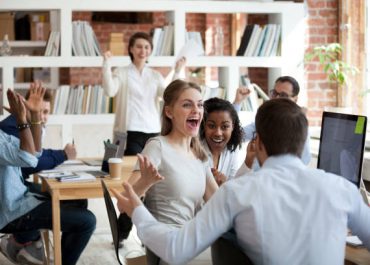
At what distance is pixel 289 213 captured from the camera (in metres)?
2.05

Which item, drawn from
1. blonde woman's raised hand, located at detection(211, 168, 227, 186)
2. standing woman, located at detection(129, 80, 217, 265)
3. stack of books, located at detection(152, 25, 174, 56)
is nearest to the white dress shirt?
standing woman, located at detection(129, 80, 217, 265)

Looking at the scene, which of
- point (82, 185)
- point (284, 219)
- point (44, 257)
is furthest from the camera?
point (44, 257)

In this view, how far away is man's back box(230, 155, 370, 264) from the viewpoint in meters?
2.04

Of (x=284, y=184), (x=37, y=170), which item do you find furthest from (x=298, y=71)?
(x=284, y=184)

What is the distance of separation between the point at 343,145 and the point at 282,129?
1.25 meters

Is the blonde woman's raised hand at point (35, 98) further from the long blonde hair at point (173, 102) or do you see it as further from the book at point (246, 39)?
the book at point (246, 39)

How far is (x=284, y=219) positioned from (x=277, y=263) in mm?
130

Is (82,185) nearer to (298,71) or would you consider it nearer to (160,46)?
(160,46)

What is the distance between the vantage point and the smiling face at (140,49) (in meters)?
5.71

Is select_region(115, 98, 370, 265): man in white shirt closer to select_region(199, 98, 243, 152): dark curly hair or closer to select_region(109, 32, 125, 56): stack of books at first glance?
select_region(199, 98, 243, 152): dark curly hair

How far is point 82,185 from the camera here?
423cm

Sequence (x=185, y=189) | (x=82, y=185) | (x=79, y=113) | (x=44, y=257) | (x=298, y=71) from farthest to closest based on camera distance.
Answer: (x=298, y=71), (x=79, y=113), (x=44, y=257), (x=82, y=185), (x=185, y=189)

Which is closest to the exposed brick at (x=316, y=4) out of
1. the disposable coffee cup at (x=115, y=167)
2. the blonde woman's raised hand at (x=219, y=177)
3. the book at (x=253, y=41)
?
the book at (x=253, y=41)

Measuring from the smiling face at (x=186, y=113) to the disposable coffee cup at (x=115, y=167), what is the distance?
43.0 inches
